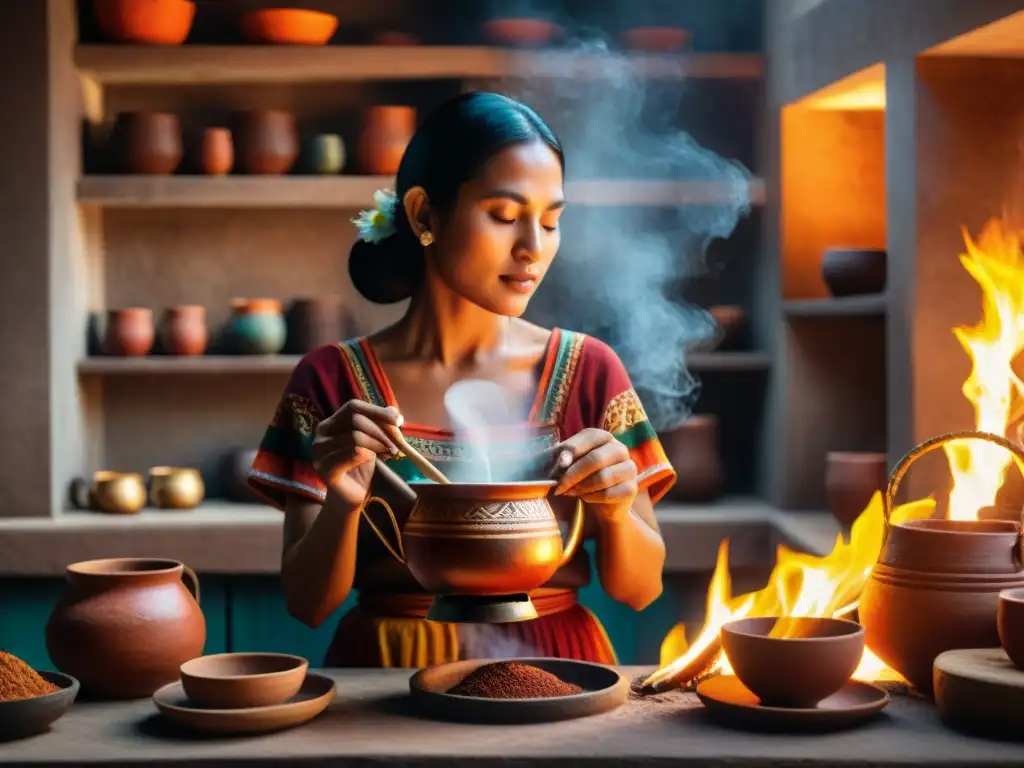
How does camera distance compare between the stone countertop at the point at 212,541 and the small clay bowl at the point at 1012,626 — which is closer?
the small clay bowl at the point at 1012,626

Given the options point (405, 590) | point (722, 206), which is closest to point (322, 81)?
point (722, 206)

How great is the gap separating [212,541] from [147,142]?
126 centimetres

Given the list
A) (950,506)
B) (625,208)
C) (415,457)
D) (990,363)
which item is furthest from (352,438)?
(625,208)

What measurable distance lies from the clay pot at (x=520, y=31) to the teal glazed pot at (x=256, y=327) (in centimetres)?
109

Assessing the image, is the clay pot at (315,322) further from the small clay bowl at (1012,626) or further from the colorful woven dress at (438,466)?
the small clay bowl at (1012,626)

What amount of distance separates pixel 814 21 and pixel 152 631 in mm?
2757

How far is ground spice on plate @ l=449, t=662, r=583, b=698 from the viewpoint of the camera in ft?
4.81

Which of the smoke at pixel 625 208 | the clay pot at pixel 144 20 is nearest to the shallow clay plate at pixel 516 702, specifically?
the smoke at pixel 625 208

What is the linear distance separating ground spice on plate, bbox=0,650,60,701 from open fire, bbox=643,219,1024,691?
0.68 m

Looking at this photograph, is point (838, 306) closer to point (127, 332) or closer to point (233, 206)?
point (233, 206)

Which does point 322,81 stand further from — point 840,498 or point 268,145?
point 840,498

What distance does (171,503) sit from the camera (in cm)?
406

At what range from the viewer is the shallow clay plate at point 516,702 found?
142cm

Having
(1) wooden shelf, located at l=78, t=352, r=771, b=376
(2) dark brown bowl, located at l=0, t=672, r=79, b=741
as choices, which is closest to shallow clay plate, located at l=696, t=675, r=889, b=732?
(2) dark brown bowl, located at l=0, t=672, r=79, b=741
